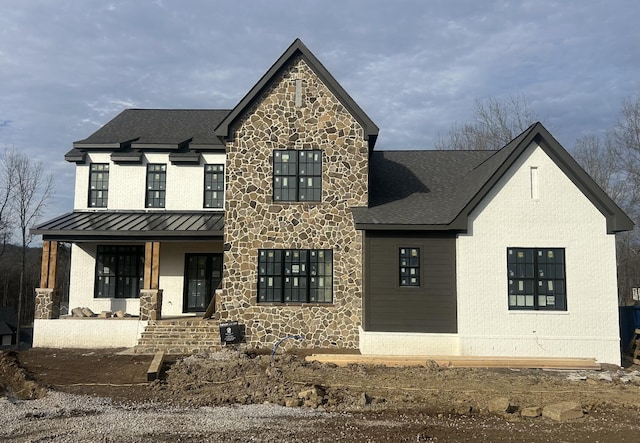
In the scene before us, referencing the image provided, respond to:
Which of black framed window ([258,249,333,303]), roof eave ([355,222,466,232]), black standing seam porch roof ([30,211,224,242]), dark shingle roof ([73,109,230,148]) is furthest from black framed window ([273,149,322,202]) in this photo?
dark shingle roof ([73,109,230,148])

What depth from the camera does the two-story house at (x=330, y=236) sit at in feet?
47.2

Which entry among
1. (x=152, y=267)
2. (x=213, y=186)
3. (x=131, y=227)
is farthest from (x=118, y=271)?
(x=213, y=186)

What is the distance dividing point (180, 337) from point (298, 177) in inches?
265

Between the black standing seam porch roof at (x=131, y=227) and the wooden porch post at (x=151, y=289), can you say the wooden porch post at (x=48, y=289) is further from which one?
the wooden porch post at (x=151, y=289)

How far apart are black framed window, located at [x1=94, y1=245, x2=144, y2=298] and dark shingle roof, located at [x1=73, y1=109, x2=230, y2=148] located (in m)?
4.51

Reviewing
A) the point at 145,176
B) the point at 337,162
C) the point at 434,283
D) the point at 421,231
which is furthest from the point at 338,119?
the point at 145,176

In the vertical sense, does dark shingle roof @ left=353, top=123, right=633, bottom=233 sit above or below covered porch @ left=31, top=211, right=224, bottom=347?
above

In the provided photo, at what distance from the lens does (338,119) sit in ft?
54.2

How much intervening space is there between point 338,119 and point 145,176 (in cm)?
885

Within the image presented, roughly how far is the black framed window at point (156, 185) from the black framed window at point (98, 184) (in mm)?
1780

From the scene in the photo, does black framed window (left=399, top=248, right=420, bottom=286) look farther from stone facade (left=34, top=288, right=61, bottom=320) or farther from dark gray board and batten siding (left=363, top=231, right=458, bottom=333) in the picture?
stone facade (left=34, top=288, right=61, bottom=320)

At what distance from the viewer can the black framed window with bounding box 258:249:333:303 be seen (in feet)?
52.7

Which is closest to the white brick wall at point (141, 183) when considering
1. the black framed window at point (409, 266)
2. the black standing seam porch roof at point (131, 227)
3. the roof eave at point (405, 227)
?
the black standing seam porch roof at point (131, 227)

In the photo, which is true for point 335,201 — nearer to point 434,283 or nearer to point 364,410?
point 434,283
